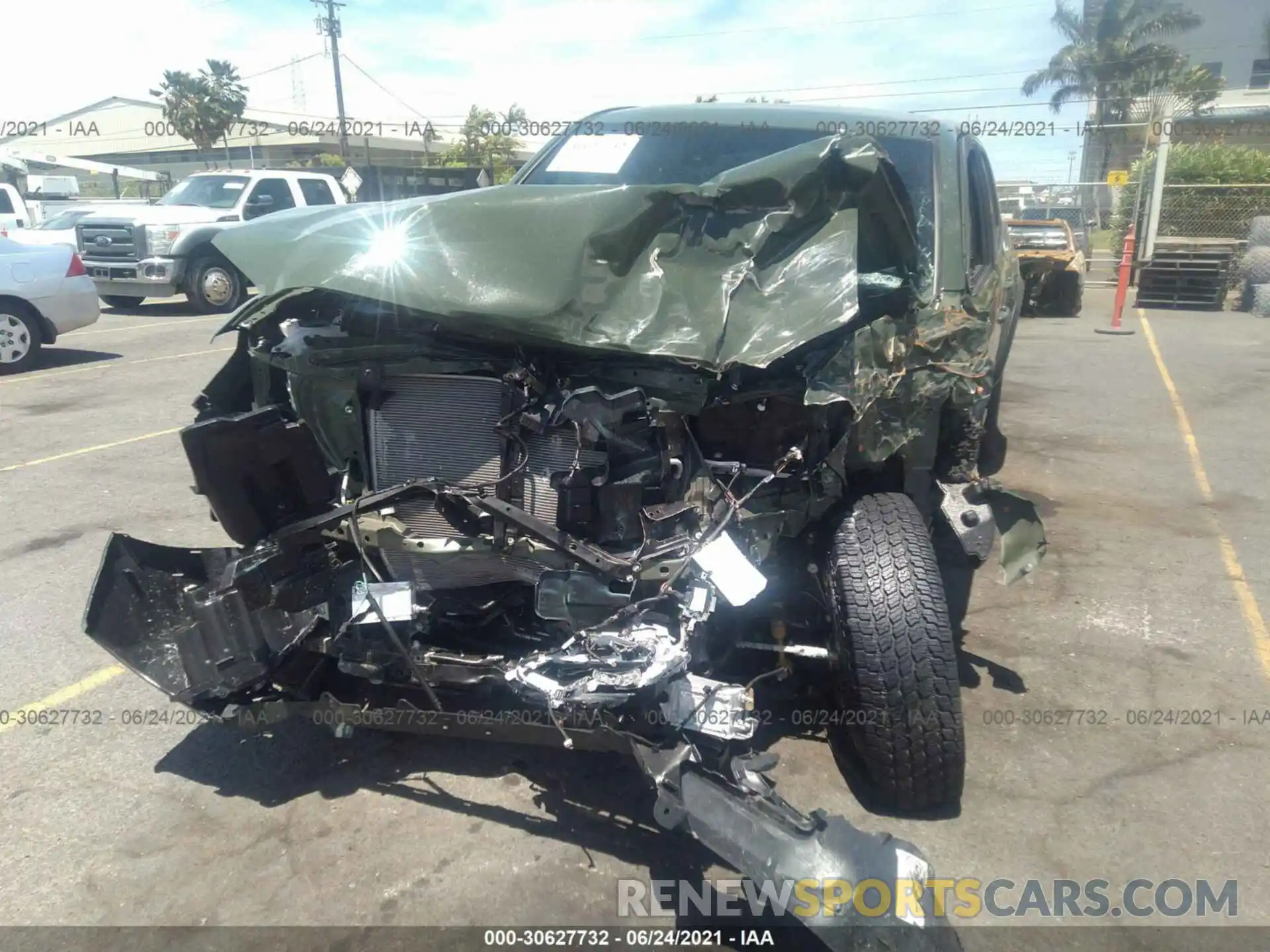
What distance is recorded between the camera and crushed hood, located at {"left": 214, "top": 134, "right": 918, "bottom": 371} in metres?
2.89

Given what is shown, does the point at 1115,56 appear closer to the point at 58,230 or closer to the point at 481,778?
the point at 58,230

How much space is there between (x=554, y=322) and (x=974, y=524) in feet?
4.94

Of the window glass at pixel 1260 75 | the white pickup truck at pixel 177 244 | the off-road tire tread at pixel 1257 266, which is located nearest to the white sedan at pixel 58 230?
the white pickup truck at pixel 177 244

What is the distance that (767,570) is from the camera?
326cm

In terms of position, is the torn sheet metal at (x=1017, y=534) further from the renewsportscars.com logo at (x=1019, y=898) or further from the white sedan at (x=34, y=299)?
the white sedan at (x=34, y=299)

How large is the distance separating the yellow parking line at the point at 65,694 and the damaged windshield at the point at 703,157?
2814 millimetres

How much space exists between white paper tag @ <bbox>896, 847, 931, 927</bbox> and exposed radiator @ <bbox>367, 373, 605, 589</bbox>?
4.29 ft

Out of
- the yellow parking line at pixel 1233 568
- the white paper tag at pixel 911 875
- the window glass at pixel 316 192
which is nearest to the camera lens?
the white paper tag at pixel 911 875

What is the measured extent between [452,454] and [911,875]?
5.90 ft

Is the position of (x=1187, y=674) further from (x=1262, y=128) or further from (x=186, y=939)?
(x=1262, y=128)

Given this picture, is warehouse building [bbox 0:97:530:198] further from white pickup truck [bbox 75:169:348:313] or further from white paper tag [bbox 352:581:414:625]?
white paper tag [bbox 352:581:414:625]

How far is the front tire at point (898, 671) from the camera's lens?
288 cm

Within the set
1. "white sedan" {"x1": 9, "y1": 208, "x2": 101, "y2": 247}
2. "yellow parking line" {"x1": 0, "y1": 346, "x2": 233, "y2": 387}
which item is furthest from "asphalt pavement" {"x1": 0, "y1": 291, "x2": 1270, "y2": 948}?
"white sedan" {"x1": 9, "y1": 208, "x2": 101, "y2": 247}

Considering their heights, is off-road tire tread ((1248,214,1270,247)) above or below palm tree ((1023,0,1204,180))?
below
